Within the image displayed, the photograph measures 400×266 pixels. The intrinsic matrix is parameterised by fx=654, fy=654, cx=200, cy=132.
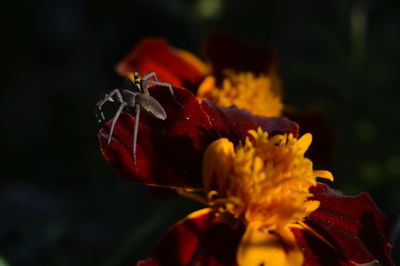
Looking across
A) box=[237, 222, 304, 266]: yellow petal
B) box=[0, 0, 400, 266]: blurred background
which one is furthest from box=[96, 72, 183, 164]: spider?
box=[0, 0, 400, 266]: blurred background

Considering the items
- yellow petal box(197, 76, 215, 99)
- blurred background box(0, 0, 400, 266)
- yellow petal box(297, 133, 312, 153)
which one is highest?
yellow petal box(297, 133, 312, 153)

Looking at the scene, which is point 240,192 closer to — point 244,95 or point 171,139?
point 171,139

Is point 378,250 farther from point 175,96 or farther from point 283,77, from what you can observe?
point 283,77

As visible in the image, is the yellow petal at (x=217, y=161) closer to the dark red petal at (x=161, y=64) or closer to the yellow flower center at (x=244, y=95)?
the yellow flower center at (x=244, y=95)

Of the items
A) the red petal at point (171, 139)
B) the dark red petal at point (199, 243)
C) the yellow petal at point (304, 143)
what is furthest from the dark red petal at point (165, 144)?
the yellow petal at point (304, 143)

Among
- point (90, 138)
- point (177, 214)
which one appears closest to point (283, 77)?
point (90, 138)

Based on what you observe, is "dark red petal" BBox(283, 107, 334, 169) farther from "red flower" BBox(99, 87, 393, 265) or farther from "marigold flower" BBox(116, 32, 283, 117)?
"red flower" BBox(99, 87, 393, 265)

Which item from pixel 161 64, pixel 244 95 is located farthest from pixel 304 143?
pixel 161 64
